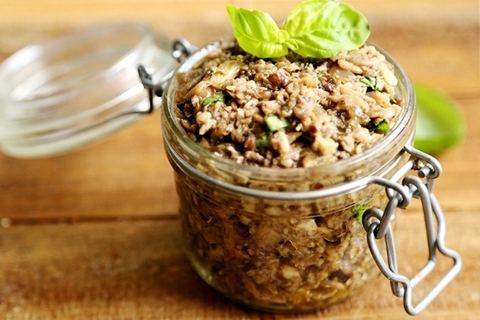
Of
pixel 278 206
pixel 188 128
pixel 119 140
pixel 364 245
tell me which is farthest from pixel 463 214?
pixel 119 140

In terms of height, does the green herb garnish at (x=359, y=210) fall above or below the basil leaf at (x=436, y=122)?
above

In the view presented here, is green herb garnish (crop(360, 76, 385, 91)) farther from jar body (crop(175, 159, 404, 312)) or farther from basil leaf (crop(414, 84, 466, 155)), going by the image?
basil leaf (crop(414, 84, 466, 155))

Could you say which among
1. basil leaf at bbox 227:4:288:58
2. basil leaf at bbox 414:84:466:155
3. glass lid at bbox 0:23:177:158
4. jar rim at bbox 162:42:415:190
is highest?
basil leaf at bbox 227:4:288:58

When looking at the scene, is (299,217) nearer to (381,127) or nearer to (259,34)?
(381,127)

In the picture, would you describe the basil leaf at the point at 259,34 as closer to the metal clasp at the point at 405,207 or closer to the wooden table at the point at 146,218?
the metal clasp at the point at 405,207

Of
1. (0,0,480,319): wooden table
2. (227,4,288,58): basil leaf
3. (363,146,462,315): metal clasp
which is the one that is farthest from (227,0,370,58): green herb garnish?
(0,0,480,319): wooden table

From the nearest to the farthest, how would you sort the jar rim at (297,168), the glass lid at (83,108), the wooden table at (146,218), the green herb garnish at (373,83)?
the jar rim at (297,168) < the green herb garnish at (373,83) < the wooden table at (146,218) < the glass lid at (83,108)

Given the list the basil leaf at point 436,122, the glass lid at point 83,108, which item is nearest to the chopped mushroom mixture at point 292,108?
the glass lid at point 83,108
